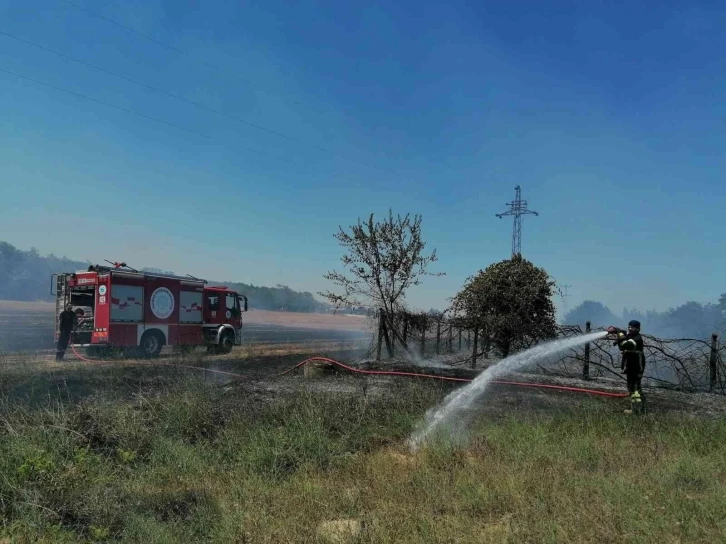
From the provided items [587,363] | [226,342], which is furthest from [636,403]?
[226,342]

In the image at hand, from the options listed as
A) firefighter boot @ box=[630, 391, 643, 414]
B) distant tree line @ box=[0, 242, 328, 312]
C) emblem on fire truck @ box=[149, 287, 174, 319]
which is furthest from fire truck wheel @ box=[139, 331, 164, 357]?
distant tree line @ box=[0, 242, 328, 312]

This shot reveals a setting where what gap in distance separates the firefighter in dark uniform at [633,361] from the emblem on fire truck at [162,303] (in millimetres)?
14640

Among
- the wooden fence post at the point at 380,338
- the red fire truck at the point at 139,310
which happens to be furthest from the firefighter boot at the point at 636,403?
the red fire truck at the point at 139,310

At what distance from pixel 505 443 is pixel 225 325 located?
633 inches

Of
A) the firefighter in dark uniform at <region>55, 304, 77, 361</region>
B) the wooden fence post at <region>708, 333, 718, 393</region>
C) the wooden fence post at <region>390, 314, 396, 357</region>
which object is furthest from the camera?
the wooden fence post at <region>390, 314, 396, 357</region>

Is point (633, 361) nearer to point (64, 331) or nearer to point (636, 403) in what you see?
point (636, 403)

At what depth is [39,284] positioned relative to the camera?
78.9 meters

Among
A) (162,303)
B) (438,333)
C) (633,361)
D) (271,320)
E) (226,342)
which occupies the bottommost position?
(271,320)

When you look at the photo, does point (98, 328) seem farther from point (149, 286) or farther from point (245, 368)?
point (245, 368)

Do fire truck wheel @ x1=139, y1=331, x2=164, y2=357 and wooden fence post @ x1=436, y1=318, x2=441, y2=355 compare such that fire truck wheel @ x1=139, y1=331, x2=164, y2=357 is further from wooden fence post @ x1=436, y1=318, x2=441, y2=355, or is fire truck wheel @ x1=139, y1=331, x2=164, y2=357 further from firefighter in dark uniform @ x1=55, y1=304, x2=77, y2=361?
wooden fence post @ x1=436, y1=318, x2=441, y2=355

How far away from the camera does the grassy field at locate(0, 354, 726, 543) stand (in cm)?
393

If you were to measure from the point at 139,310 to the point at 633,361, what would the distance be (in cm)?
1486

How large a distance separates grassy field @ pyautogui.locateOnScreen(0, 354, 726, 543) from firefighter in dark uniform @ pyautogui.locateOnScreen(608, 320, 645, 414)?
1.45 ft

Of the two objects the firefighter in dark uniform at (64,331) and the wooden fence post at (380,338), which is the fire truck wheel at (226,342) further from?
the wooden fence post at (380,338)
